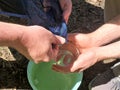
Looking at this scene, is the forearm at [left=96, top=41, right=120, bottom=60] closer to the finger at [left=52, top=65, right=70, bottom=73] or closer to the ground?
the finger at [left=52, top=65, right=70, bottom=73]

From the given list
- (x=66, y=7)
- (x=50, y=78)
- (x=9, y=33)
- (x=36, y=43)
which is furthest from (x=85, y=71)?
(x=9, y=33)

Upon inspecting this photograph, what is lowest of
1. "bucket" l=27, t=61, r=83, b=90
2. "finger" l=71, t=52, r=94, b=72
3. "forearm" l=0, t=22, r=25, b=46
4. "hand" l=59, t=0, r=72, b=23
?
"bucket" l=27, t=61, r=83, b=90

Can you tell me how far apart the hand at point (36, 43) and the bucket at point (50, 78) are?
1.29 feet

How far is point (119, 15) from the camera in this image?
6.02 feet

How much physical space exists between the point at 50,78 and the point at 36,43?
625 millimetres

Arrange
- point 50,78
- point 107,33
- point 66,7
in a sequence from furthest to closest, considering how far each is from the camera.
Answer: point 50,78
point 107,33
point 66,7

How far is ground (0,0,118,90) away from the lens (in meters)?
1.98

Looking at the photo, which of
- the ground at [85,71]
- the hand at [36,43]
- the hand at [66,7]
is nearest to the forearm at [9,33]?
the hand at [36,43]

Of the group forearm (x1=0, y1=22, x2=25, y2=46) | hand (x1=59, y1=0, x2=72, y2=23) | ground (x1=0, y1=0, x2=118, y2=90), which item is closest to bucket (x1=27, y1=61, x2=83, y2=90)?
ground (x1=0, y1=0, x2=118, y2=90)

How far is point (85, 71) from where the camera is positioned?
2.06 meters

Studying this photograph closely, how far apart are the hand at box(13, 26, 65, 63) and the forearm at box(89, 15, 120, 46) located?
1.52 ft

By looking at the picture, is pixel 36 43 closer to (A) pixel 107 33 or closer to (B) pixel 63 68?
(B) pixel 63 68

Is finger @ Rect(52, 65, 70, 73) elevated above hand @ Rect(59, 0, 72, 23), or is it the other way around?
hand @ Rect(59, 0, 72, 23)

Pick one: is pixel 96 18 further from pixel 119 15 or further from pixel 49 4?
pixel 49 4
